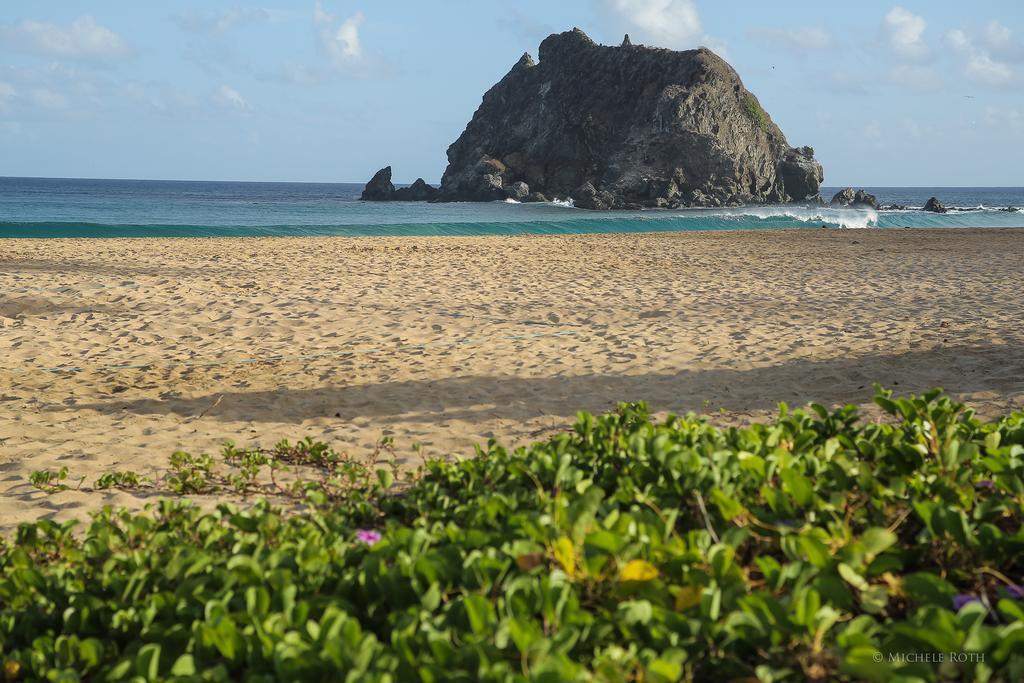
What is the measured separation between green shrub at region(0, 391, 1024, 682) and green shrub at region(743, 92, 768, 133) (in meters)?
78.8

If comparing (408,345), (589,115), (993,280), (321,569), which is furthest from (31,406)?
(589,115)

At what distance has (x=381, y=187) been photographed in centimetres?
8569

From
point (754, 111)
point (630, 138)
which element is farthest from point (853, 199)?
point (630, 138)

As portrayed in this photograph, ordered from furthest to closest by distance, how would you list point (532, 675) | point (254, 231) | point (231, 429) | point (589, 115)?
point (589, 115) < point (254, 231) < point (231, 429) < point (532, 675)

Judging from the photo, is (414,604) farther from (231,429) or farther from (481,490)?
(231,429)

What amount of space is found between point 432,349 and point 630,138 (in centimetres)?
6820

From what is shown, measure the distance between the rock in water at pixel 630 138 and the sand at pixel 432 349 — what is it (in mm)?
50971

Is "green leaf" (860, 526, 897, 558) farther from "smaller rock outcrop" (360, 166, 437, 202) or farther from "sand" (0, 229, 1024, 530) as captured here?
"smaller rock outcrop" (360, 166, 437, 202)

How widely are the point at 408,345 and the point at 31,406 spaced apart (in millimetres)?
3105

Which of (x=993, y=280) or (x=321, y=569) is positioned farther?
(x=993, y=280)

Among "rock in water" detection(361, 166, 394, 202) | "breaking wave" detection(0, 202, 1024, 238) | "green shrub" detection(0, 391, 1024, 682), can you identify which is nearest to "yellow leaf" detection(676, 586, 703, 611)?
"green shrub" detection(0, 391, 1024, 682)

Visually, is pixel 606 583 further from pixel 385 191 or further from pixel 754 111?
pixel 385 191

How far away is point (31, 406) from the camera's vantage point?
20.4 feet

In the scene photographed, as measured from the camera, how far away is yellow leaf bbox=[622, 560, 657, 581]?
1547 millimetres
